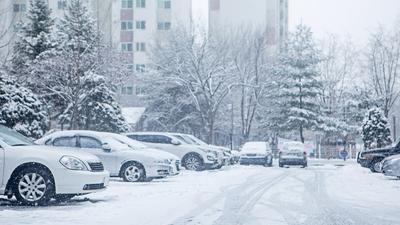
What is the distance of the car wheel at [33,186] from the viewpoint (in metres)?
11.9

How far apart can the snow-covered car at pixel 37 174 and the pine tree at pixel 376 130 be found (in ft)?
106

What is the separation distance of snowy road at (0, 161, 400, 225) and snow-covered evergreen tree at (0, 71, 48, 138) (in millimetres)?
9446

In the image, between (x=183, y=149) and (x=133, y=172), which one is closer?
(x=133, y=172)

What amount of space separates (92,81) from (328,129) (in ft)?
89.5

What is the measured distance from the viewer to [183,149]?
25.8 meters

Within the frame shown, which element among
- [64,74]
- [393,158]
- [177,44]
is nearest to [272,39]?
[177,44]

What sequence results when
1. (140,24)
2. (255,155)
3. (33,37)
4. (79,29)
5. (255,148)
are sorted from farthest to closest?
(140,24), (33,37), (79,29), (255,148), (255,155)

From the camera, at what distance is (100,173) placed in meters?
12.8

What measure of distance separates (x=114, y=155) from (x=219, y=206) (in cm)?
632

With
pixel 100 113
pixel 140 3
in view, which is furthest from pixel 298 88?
pixel 140 3

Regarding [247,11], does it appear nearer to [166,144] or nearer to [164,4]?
[164,4]

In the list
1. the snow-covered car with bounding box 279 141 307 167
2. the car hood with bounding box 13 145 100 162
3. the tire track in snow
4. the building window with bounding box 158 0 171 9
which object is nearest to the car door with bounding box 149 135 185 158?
the tire track in snow

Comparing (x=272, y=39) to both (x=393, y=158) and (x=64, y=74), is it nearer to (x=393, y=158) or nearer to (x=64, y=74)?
(x=64, y=74)

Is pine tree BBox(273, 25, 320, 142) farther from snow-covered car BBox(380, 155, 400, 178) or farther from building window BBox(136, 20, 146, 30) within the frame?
snow-covered car BBox(380, 155, 400, 178)
